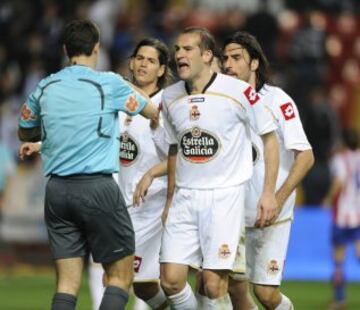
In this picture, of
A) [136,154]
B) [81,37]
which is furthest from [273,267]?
[81,37]

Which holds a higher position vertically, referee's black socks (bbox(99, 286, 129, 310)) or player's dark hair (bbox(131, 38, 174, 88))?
player's dark hair (bbox(131, 38, 174, 88))

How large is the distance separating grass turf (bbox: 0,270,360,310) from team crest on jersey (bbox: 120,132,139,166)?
12.7ft

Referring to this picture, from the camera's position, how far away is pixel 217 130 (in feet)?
34.2

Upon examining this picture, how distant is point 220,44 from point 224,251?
11.7 meters

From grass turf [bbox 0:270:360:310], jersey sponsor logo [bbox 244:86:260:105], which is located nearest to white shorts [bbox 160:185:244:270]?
jersey sponsor logo [bbox 244:86:260:105]

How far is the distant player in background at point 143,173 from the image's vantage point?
11.5 meters

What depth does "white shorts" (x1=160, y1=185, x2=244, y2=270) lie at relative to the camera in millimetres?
10375

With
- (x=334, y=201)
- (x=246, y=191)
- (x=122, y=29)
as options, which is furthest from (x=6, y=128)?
(x=246, y=191)

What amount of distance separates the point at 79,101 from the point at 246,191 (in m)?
1.92

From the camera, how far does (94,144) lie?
388 inches

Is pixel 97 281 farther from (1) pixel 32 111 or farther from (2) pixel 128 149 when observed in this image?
(1) pixel 32 111

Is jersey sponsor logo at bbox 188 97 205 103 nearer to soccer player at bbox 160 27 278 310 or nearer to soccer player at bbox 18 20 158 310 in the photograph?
soccer player at bbox 160 27 278 310

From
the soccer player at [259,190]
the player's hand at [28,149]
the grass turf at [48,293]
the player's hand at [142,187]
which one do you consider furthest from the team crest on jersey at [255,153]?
the grass turf at [48,293]

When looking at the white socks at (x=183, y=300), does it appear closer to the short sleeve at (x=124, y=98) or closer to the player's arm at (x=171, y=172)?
the player's arm at (x=171, y=172)
